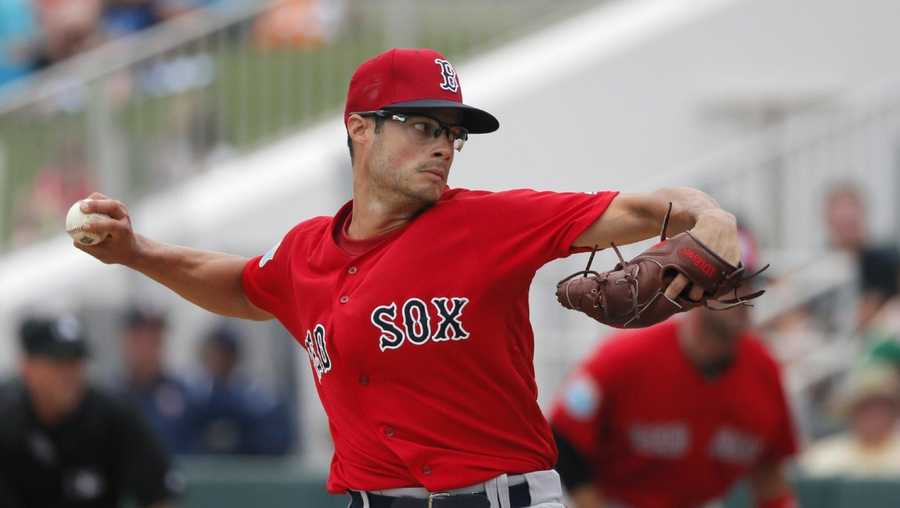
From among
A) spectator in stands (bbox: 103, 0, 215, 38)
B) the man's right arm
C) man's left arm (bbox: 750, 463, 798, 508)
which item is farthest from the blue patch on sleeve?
spectator in stands (bbox: 103, 0, 215, 38)

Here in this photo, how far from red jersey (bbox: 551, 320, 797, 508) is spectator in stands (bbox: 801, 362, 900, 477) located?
134cm

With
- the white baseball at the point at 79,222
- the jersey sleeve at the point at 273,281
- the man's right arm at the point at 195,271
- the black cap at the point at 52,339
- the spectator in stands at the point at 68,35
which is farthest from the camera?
the spectator in stands at the point at 68,35

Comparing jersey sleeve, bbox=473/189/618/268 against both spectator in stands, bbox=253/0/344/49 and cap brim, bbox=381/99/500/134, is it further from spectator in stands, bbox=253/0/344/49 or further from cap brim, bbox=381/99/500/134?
spectator in stands, bbox=253/0/344/49

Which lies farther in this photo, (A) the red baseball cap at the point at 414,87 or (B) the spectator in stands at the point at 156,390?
(B) the spectator in stands at the point at 156,390

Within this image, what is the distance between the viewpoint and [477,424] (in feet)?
16.9

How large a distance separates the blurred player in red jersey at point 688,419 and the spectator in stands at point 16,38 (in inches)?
319

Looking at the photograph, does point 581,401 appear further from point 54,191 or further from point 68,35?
point 68,35

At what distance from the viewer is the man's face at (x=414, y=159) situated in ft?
17.1

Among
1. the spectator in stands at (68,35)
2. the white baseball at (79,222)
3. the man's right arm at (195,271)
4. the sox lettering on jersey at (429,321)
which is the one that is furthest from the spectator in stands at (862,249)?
the spectator in stands at (68,35)

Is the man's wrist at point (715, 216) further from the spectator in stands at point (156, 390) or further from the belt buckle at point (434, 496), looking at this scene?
the spectator in stands at point (156, 390)

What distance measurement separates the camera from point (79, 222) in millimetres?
5598

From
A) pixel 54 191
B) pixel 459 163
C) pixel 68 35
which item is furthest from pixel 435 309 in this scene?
pixel 68 35

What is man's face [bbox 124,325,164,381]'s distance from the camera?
1150 cm

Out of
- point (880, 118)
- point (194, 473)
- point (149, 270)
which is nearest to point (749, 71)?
point (880, 118)
